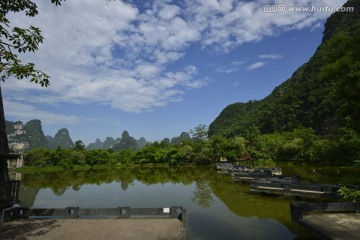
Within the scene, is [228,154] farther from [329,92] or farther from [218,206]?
[329,92]

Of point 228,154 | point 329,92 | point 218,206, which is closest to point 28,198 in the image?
point 218,206

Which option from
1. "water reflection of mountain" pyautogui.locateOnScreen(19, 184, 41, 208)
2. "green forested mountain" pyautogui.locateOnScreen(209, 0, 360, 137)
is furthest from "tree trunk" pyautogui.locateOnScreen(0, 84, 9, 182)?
"green forested mountain" pyautogui.locateOnScreen(209, 0, 360, 137)

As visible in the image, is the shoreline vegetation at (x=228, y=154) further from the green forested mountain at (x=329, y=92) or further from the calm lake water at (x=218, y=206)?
the calm lake water at (x=218, y=206)

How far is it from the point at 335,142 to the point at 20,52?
139 ft

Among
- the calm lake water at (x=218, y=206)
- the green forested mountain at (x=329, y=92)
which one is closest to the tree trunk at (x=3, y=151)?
the calm lake water at (x=218, y=206)

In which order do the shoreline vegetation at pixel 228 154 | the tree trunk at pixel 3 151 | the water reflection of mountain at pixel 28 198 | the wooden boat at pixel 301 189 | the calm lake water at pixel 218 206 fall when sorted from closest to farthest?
the tree trunk at pixel 3 151 → the calm lake water at pixel 218 206 → the wooden boat at pixel 301 189 → the water reflection of mountain at pixel 28 198 → the shoreline vegetation at pixel 228 154

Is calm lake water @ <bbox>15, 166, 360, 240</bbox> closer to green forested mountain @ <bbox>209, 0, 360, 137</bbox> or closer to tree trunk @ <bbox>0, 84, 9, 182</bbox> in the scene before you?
green forested mountain @ <bbox>209, 0, 360, 137</bbox>

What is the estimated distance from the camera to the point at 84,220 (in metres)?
11.4

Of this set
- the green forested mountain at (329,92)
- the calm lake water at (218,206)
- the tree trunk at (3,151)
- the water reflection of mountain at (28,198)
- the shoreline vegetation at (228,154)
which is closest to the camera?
the tree trunk at (3,151)

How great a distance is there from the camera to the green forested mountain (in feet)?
49.8

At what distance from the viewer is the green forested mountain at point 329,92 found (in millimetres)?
15172

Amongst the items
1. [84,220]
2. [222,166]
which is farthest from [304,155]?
[84,220]

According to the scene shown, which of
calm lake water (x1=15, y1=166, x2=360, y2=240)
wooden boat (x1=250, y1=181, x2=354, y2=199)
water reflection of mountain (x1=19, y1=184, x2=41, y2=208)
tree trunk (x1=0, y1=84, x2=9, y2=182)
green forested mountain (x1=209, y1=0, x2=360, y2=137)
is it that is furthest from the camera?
water reflection of mountain (x1=19, y1=184, x2=41, y2=208)

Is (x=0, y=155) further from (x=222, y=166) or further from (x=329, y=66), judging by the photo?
(x=222, y=166)
